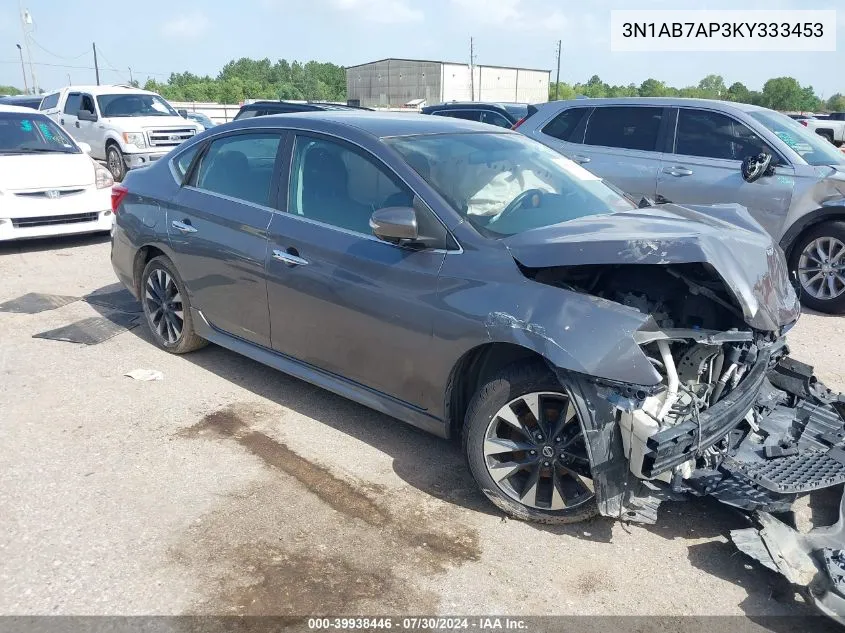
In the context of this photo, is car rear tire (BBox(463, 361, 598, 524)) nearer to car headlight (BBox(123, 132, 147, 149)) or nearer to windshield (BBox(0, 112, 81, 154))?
windshield (BBox(0, 112, 81, 154))

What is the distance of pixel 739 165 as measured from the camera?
23.2 feet

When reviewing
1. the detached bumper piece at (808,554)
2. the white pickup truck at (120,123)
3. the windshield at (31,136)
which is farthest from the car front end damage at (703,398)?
the white pickup truck at (120,123)

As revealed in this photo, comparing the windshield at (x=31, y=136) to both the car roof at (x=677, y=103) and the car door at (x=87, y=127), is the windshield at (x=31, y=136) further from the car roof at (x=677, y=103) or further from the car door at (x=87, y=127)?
the car roof at (x=677, y=103)

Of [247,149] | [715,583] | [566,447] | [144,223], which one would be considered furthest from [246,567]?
[144,223]

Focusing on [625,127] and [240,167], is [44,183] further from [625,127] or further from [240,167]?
[625,127]

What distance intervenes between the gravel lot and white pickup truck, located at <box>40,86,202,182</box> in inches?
437

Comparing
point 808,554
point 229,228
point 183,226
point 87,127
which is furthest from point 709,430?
point 87,127

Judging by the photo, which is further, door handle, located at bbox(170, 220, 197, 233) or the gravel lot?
door handle, located at bbox(170, 220, 197, 233)

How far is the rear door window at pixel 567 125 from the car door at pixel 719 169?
1122 millimetres

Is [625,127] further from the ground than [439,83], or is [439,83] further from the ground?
[439,83]

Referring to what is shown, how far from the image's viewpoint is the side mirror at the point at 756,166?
6.70 m

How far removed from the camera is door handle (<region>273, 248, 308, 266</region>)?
13.5 ft

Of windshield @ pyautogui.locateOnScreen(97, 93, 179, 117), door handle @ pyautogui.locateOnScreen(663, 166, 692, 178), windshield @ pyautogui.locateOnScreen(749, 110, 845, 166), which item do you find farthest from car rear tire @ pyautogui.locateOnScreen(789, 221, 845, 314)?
windshield @ pyautogui.locateOnScreen(97, 93, 179, 117)

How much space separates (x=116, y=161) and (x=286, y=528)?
13.6 metres
